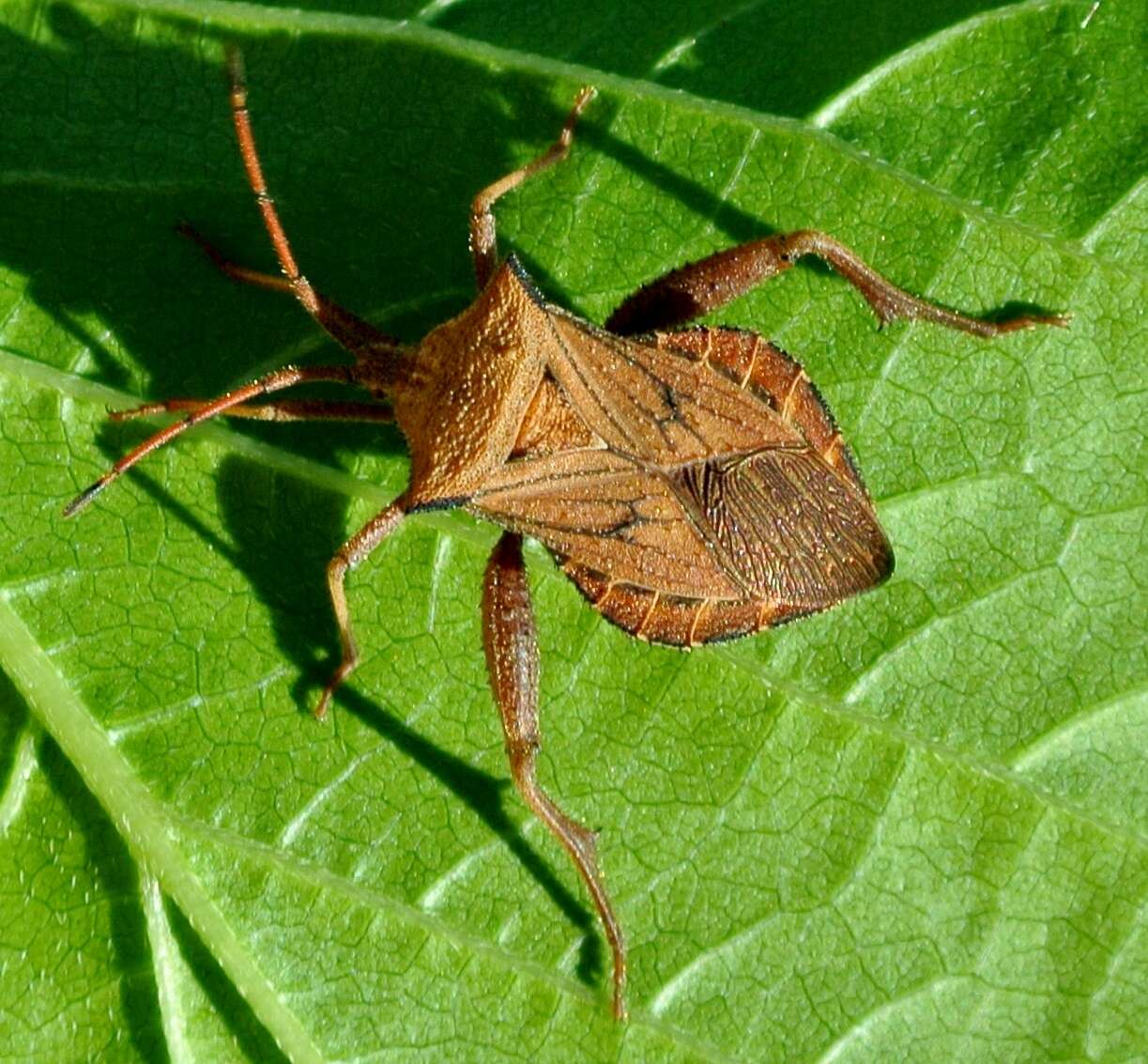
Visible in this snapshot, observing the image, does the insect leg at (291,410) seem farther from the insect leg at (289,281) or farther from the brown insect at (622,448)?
the insect leg at (289,281)

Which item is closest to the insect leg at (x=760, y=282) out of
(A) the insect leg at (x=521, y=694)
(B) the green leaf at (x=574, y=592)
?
(B) the green leaf at (x=574, y=592)

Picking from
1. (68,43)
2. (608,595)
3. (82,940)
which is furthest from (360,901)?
(68,43)

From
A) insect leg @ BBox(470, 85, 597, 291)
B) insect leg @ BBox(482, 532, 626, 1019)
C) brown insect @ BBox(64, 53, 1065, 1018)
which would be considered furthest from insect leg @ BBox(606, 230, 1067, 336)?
insect leg @ BBox(482, 532, 626, 1019)

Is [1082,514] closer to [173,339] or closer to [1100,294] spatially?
[1100,294]

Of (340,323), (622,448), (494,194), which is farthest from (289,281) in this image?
(622,448)

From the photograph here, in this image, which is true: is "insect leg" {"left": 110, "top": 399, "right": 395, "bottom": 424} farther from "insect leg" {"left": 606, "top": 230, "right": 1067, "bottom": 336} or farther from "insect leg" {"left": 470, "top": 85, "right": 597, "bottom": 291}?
"insect leg" {"left": 606, "top": 230, "right": 1067, "bottom": 336}
